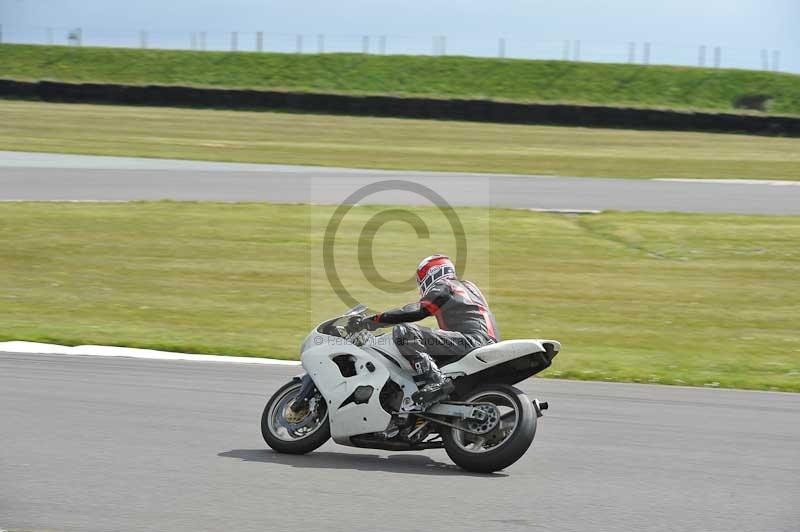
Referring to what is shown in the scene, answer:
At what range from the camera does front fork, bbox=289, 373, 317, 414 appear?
8016mm

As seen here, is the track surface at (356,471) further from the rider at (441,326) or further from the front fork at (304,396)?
the rider at (441,326)

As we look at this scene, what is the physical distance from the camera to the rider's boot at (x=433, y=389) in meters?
7.64

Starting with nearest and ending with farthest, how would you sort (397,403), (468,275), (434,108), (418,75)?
(397,403)
(468,275)
(434,108)
(418,75)

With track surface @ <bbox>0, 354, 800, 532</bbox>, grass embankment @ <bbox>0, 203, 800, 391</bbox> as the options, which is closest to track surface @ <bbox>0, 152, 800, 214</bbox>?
grass embankment @ <bbox>0, 203, 800, 391</bbox>

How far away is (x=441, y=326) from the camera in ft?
25.7

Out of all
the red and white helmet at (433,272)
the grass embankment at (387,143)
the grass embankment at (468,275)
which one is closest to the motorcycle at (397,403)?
the red and white helmet at (433,272)

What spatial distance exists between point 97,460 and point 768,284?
13501 millimetres

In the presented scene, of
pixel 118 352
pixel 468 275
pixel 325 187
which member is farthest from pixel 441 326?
pixel 325 187

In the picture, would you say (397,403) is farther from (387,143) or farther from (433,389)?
(387,143)

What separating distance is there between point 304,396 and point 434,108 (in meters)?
34.3

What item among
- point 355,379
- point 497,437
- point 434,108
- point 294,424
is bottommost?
point 294,424

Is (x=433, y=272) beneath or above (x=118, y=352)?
above

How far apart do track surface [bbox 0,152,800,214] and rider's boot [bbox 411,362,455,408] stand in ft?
53.5

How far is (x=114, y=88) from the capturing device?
4344 cm
